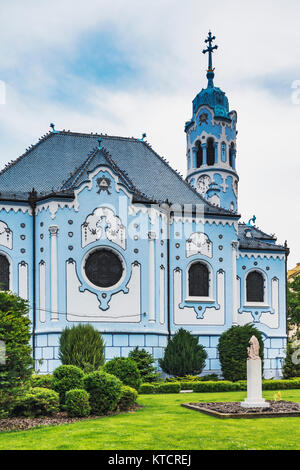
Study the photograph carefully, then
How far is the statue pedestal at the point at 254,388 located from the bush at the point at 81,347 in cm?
959

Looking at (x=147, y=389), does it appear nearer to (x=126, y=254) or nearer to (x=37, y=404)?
(x=126, y=254)

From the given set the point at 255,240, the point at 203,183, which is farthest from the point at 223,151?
the point at 255,240

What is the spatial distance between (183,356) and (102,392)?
15540mm

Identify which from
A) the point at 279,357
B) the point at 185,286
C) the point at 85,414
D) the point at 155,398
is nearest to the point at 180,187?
the point at 185,286

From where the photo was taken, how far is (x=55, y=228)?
35094mm

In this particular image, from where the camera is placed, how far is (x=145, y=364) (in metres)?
33.8

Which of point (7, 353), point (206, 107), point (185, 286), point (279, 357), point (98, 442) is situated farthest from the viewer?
point (206, 107)

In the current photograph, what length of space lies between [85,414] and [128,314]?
54.7 ft

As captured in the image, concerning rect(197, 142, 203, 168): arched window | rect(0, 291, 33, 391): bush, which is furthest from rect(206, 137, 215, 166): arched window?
rect(0, 291, 33, 391): bush

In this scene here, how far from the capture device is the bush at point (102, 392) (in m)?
19.7

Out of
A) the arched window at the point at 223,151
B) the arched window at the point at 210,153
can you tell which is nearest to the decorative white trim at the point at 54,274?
the arched window at the point at 210,153

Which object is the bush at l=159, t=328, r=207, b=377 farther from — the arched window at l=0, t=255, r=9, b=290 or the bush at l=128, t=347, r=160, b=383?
the arched window at l=0, t=255, r=9, b=290

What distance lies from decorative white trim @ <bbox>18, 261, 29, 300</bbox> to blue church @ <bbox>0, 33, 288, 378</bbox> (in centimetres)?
7

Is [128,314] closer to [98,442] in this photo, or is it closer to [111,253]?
[111,253]
